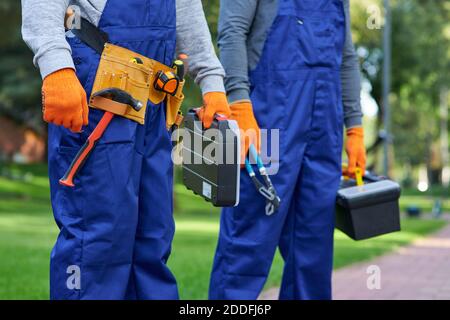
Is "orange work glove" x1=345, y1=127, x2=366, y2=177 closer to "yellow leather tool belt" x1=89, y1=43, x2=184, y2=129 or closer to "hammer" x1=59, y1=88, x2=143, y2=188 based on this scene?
"yellow leather tool belt" x1=89, y1=43, x2=184, y2=129

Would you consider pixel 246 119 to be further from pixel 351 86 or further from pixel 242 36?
pixel 351 86

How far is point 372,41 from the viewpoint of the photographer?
29078 mm

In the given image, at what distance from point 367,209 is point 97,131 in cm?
176

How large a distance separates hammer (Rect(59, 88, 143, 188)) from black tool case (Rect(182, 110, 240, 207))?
0.37 meters

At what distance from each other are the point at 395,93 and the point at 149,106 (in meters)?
33.4

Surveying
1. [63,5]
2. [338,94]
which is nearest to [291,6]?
[338,94]

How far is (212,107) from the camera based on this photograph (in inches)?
139

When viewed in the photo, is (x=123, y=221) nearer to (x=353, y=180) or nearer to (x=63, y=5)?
(x=63, y=5)

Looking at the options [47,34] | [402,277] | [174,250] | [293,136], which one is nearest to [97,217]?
[47,34]

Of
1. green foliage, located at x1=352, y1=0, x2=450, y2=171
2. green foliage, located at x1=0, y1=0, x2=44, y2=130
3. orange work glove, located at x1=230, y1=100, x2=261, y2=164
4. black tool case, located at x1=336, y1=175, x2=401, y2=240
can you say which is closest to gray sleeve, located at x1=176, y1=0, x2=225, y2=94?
orange work glove, located at x1=230, y1=100, x2=261, y2=164

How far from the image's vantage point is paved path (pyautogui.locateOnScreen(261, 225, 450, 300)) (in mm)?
5945

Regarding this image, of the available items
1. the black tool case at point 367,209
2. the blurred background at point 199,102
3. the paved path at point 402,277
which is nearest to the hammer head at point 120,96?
the black tool case at point 367,209

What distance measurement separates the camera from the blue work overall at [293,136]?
4117 millimetres
